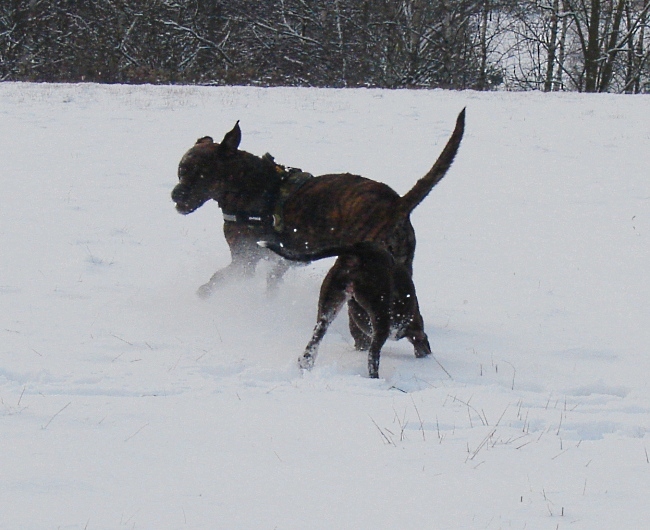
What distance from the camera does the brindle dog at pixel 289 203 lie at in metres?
5.32

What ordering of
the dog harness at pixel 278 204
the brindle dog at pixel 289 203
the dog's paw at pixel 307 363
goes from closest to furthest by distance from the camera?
the dog's paw at pixel 307 363, the brindle dog at pixel 289 203, the dog harness at pixel 278 204

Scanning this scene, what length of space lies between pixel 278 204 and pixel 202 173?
0.72 meters

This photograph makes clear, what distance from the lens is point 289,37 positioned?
30719 millimetres

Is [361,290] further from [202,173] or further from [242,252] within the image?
[202,173]

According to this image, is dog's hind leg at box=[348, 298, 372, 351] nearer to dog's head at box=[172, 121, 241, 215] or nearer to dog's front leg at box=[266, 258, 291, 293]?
dog's front leg at box=[266, 258, 291, 293]

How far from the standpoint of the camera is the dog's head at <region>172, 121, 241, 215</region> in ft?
20.4

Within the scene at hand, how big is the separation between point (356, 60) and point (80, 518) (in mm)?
29584

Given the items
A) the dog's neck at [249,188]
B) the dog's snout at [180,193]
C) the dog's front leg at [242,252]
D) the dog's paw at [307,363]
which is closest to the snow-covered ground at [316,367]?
the dog's paw at [307,363]

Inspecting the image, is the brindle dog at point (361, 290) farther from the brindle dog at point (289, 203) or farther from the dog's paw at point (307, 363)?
the brindle dog at point (289, 203)

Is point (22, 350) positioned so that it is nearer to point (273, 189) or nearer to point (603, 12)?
point (273, 189)

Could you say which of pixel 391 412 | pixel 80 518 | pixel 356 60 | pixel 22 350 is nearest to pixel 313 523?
pixel 80 518

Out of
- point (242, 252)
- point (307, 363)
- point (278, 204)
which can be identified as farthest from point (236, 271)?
point (307, 363)

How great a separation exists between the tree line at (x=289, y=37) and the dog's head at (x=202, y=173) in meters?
23.1

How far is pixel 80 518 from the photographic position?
260 cm
